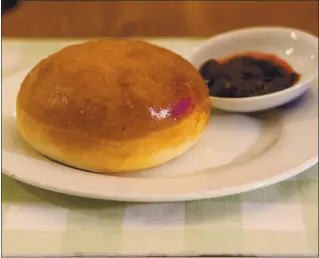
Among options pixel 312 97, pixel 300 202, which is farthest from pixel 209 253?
pixel 312 97

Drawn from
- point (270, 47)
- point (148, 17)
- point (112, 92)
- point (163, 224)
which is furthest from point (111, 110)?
point (148, 17)

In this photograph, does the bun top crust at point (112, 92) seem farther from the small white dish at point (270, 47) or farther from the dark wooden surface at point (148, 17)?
the dark wooden surface at point (148, 17)

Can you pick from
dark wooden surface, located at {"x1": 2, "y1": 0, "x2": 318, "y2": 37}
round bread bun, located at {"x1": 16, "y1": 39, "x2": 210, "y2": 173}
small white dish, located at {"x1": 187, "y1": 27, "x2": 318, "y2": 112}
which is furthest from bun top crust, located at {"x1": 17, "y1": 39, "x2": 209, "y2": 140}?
dark wooden surface, located at {"x1": 2, "y1": 0, "x2": 318, "y2": 37}

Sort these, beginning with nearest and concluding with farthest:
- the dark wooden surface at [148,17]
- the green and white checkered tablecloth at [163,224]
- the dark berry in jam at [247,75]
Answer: the green and white checkered tablecloth at [163,224], the dark berry in jam at [247,75], the dark wooden surface at [148,17]

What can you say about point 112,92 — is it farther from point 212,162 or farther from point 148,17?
point 148,17

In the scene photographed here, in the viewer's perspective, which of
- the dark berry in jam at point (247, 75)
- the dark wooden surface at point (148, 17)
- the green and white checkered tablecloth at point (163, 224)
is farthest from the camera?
the dark wooden surface at point (148, 17)

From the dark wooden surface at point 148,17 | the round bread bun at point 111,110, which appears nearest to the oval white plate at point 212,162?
the round bread bun at point 111,110

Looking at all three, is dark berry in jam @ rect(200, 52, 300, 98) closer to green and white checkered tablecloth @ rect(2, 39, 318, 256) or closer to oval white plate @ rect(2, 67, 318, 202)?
oval white plate @ rect(2, 67, 318, 202)

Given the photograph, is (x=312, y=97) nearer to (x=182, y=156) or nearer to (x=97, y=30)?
(x=182, y=156)
